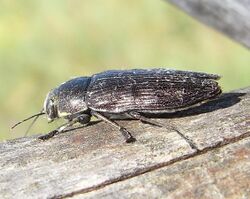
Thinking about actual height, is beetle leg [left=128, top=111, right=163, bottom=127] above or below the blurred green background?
above

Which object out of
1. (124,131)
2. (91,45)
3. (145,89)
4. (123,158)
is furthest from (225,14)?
(91,45)

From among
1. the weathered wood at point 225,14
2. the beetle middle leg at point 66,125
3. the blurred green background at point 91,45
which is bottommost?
the blurred green background at point 91,45

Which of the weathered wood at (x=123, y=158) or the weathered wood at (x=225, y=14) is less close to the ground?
the weathered wood at (x=225, y=14)

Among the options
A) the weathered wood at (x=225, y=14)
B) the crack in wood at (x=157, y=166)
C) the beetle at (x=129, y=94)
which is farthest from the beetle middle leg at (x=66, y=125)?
the weathered wood at (x=225, y=14)

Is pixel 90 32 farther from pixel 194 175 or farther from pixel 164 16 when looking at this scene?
pixel 194 175

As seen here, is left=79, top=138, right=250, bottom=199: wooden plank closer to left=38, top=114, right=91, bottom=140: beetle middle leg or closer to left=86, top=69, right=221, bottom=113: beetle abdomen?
left=38, top=114, right=91, bottom=140: beetle middle leg

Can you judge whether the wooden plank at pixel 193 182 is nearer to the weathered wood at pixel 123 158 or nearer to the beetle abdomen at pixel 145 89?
the weathered wood at pixel 123 158

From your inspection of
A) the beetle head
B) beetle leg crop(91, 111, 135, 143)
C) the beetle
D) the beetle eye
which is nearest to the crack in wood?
beetle leg crop(91, 111, 135, 143)
